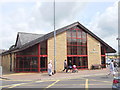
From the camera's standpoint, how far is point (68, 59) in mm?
20875

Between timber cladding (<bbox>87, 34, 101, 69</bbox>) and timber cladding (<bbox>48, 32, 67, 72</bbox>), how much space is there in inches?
171

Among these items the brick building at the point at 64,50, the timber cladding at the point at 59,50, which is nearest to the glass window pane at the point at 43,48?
the brick building at the point at 64,50

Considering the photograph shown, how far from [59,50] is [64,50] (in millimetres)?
783

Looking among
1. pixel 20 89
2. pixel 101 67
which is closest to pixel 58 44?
pixel 101 67

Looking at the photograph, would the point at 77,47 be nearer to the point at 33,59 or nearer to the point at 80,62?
the point at 80,62

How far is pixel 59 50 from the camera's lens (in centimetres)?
2016

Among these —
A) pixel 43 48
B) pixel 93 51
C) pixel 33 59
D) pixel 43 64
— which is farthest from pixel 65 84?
pixel 93 51

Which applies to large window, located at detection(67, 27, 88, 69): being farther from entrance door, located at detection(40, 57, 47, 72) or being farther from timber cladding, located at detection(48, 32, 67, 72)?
entrance door, located at detection(40, 57, 47, 72)

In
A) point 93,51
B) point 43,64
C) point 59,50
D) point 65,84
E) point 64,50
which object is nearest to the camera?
point 65,84

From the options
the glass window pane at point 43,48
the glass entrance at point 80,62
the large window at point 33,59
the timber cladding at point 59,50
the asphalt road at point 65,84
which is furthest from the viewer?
the glass entrance at point 80,62

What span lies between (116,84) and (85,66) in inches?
631

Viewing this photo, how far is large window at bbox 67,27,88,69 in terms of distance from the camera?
21141 millimetres

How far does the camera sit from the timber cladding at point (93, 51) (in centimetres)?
2251

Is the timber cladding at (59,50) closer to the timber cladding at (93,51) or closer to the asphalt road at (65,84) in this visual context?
the timber cladding at (93,51)
